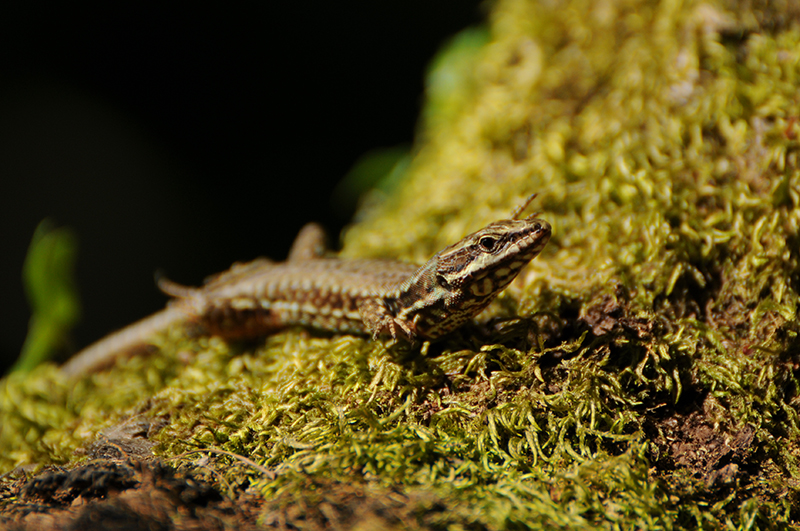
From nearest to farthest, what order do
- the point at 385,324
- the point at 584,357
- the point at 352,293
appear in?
1. the point at 584,357
2. the point at 385,324
3. the point at 352,293

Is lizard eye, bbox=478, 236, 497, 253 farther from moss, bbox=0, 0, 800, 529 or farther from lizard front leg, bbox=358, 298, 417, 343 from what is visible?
lizard front leg, bbox=358, 298, 417, 343

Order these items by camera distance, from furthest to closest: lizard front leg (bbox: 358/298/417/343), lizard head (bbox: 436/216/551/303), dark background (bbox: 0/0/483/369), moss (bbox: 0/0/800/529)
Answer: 1. dark background (bbox: 0/0/483/369)
2. lizard front leg (bbox: 358/298/417/343)
3. lizard head (bbox: 436/216/551/303)
4. moss (bbox: 0/0/800/529)

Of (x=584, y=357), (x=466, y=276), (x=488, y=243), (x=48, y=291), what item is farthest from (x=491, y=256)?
(x=48, y=291)

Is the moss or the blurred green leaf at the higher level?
the blurred green leaf

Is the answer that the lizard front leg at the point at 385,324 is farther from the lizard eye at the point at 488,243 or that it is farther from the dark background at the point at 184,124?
the dark background at the point at 184,124

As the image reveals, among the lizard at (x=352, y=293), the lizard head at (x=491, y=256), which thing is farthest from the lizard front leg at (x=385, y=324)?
the lizard head at (x=491, y=256)

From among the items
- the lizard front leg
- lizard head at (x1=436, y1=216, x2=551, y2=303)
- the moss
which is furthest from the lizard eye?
the lizard front leg

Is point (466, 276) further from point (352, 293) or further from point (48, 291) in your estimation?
point (48, 291)
